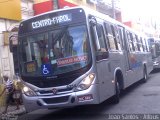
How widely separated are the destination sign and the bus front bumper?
1973mm

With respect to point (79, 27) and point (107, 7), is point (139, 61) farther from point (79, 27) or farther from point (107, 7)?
point (107, 7)

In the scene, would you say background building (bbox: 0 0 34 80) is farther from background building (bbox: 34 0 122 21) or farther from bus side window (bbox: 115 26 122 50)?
bus side window (bbox: 115 26 122 50)

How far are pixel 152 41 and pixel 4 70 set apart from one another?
1454 cm

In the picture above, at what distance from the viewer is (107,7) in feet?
114

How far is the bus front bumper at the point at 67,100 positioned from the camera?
969cm

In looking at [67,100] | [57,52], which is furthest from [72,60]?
[67,100]

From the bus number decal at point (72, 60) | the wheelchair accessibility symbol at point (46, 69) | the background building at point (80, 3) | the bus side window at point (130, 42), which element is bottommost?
the wheelchair accessibility symbol at point (46, 69)

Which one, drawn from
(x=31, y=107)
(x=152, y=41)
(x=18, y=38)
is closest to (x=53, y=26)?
(x=18, y=38)

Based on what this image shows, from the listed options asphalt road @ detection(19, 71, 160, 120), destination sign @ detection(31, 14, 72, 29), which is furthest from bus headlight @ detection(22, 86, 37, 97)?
destination sign @ detection(31, 14, 72, 29)

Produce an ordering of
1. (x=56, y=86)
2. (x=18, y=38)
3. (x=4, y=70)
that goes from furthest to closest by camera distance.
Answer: (x=4, y=70), (x=18, y=38), (x=56, y=86)

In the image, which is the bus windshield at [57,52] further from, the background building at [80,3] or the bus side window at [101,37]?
the background building at [80,3]

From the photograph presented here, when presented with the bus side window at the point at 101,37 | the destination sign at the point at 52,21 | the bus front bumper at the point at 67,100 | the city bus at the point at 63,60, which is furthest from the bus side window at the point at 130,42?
the bus front bumper at the point at 67,100

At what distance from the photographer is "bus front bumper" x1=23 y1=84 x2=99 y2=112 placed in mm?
9688

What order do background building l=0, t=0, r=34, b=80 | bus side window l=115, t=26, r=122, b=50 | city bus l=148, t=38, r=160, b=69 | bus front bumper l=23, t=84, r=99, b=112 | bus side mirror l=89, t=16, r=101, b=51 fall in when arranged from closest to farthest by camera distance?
bus front bumper l=23, t=84, r=99, b=112, bus side mirror l=89, t=16, r=101, b=51, bus side window l=115, t=26, r=122, b=50, background building l=0, t=0, r=34, b=80, city bus l=148, t=38, r=160, b=69
